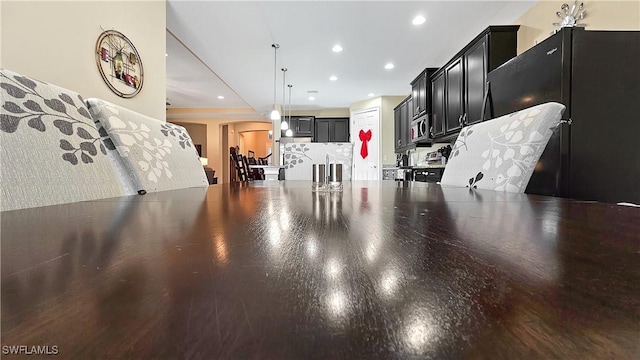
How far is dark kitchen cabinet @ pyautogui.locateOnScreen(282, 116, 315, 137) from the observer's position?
24.8 feet

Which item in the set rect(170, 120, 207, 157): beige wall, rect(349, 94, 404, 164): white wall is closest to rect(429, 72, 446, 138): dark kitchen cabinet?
rect(349, 94, 404, 164): white wall

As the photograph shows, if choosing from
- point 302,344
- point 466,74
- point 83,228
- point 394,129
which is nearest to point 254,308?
point 302,344

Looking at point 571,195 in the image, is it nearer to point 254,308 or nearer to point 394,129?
point 254,308

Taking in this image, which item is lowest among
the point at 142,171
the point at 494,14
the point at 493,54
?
the point at 142,171

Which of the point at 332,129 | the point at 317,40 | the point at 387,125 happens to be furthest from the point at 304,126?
the point at 317,40

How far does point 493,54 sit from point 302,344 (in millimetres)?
3477

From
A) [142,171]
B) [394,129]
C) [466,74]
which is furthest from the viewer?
[394,129]

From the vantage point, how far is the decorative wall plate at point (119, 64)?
2.04m

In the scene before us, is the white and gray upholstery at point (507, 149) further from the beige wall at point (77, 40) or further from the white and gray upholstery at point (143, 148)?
the beige wall at point (77, 40)

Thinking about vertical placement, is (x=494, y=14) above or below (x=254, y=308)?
above

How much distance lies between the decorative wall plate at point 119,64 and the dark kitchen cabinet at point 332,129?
5.39m

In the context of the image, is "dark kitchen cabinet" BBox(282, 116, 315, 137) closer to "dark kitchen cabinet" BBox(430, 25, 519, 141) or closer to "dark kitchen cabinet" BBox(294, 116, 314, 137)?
"dark kitchen cabinet" BBox(294, 116, 314, 137)

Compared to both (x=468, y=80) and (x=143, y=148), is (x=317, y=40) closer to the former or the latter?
(x=468, y=80)

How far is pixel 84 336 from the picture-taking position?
0.12 meters
